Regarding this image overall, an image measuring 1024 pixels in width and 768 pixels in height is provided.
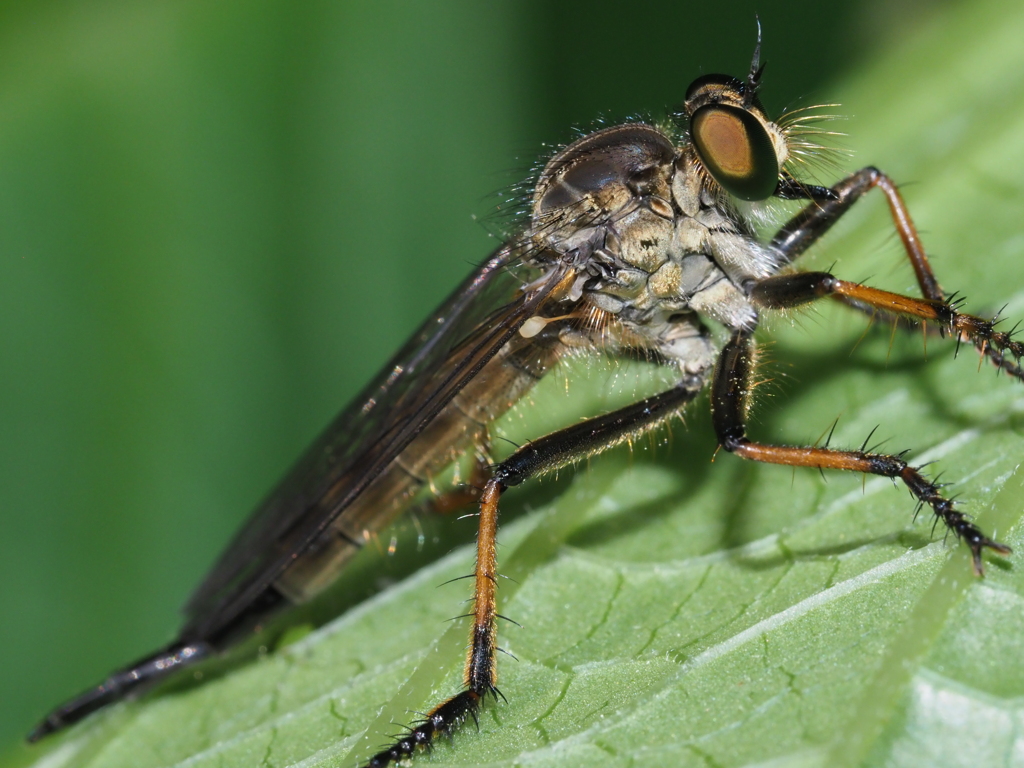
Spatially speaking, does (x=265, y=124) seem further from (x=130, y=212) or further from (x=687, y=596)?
(x=687, y=596)

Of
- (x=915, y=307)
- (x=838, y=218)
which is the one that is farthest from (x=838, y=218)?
(x=915, y=307)

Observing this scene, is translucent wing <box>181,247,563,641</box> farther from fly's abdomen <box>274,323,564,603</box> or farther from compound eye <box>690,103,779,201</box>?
compound eye <box>690,103,779,201</box>

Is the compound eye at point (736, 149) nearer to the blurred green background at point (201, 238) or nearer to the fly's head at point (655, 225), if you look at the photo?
the fly's head at point (655, 225)

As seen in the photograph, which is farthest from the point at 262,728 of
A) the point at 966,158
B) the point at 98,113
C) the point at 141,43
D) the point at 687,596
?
the point at 966,158

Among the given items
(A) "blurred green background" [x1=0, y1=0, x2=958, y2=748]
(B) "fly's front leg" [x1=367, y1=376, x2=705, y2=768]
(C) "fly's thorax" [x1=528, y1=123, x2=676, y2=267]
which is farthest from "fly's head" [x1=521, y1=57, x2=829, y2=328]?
(A) "blurred green background" [x1=0, y1=0, x2=958, y2=748]

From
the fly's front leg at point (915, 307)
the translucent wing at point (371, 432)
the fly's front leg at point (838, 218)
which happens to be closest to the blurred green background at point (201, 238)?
the translucent wing at point (371, 432)

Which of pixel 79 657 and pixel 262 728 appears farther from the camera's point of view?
pixel 79 657
